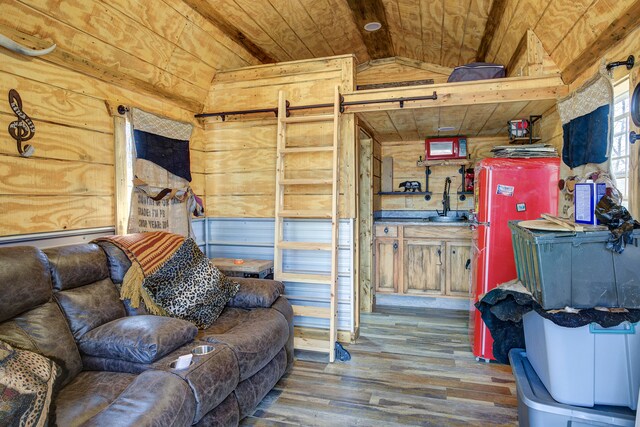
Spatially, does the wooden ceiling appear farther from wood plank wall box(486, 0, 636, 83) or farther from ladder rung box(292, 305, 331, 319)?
ladder rung box(292, 305, 331, 319)

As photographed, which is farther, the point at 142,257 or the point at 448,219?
the point at 448,219

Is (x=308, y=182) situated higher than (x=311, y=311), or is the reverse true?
(x=308, y=182)

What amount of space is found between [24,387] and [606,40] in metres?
2.90

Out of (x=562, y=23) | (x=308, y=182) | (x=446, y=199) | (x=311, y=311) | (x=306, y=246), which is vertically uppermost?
(x=562, y=23)

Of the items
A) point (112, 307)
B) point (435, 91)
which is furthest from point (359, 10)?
point (112, 307)

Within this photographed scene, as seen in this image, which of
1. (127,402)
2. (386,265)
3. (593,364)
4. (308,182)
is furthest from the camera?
(386,265)

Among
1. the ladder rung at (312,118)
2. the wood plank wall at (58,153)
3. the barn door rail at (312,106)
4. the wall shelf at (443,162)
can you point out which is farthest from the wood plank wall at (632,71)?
the wood plank wall at (58,153)

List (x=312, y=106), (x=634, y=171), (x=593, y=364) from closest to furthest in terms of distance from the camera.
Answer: (x=593, y=364)
(x=634, y=171)
(x=312, y=106)

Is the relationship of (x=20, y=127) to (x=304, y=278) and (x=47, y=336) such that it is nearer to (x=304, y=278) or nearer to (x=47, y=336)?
(x=47, y=336)

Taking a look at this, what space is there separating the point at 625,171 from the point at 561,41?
0.90m

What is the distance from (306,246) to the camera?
300cm

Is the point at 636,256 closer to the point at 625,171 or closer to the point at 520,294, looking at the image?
the point at 520,294

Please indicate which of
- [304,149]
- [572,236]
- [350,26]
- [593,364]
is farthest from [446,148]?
[593,364]

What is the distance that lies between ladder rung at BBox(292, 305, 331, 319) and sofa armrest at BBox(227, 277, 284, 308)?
47 centimetres
